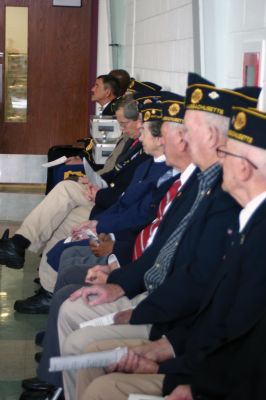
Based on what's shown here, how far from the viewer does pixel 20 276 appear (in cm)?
563

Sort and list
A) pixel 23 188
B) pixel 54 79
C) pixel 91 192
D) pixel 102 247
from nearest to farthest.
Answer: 1. pixel 102 247
2. pixel 91 192
3. pixel 23 188
4. pixel 54 79

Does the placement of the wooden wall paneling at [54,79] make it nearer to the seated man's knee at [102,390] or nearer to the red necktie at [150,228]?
the red necktie at [150,228]

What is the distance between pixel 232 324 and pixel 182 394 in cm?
25

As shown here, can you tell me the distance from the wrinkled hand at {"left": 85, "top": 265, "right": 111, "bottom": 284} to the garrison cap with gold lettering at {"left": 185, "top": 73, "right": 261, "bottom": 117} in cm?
88

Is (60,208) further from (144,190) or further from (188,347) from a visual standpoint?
(188,347)

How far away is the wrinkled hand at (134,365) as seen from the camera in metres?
2.51

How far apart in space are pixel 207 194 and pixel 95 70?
20.9ft

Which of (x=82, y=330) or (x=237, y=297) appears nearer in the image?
(x=237, y=297)

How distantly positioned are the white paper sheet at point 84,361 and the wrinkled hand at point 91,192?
2.60 metres

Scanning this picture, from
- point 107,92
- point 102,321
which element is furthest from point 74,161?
point 102,321

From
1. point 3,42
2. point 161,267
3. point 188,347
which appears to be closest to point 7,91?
point 3,42

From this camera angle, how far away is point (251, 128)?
228 cm

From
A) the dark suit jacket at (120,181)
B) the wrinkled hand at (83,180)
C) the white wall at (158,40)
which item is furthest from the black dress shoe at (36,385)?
the white wall at (158,40)

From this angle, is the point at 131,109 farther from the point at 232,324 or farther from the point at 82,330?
the point at 232,324
